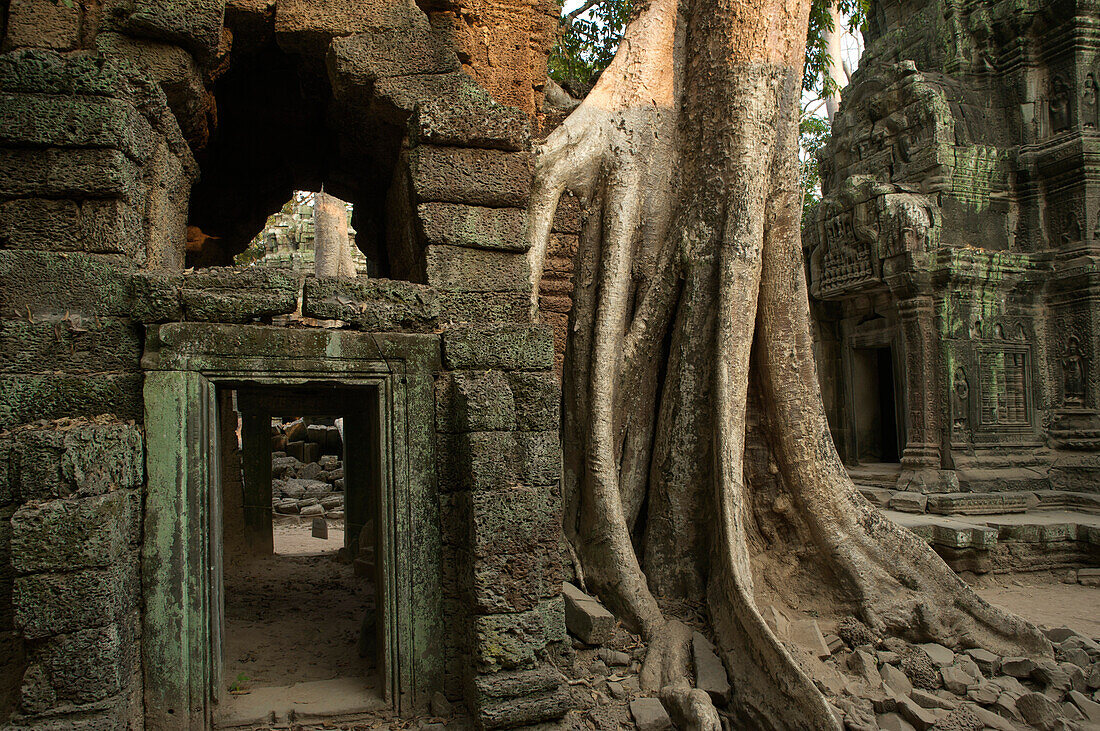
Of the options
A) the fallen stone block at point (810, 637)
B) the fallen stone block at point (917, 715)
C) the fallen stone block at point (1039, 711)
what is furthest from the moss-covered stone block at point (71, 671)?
the fallen stone block at point (1039, 711)

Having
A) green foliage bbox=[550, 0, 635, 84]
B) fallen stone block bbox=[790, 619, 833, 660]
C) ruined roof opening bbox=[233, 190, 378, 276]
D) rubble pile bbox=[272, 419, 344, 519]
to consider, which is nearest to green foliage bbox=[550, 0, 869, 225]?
green foliage bbox=[550, 0, 635, 84]

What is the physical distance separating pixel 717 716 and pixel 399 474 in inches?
72.0

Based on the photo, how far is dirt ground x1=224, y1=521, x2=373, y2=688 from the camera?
365 cm

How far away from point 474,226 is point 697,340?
5.44 feet

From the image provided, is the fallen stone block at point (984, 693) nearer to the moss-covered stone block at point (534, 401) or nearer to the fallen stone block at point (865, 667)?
the fallen stone block at point (865, 667)

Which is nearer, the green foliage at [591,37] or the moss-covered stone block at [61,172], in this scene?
the moss-covered stone block at [61,172]

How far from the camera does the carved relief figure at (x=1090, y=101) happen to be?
25.0 feet

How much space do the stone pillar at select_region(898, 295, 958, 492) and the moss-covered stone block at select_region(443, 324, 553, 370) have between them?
223 inches

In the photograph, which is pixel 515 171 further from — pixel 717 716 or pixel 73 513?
pixel 717 716

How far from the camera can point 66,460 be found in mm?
2441

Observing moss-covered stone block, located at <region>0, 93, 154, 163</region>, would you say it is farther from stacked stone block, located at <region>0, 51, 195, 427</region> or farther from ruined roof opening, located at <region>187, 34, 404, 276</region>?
ruined roof opening, located at <region>187, 34, 404, 276</region>

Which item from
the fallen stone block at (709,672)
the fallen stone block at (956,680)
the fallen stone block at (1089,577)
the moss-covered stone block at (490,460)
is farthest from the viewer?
the fallen stone block at (1089,577)

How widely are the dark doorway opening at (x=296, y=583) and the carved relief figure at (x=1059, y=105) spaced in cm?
819

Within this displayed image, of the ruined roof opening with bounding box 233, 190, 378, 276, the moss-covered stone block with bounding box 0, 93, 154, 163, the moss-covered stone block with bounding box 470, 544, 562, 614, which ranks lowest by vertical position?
the moss-covered stone block with bounding box 470, 544, 562, 614
